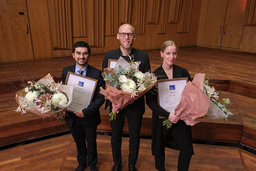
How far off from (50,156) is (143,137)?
1060 millimetres

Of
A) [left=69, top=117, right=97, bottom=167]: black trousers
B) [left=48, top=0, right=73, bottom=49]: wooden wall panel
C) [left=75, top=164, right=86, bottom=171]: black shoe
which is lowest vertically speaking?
[left=75, top=164, right=86, bottom=171]: black shoe

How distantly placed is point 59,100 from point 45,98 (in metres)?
0.09

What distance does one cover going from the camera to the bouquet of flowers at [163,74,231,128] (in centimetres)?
121

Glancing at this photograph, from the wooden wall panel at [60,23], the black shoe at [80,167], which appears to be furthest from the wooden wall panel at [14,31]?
the black shoe at [80,167]

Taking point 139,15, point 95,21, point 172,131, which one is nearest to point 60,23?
point 95,21

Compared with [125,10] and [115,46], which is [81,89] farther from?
[125,10]

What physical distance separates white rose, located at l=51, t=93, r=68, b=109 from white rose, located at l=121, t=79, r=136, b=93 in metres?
0.40

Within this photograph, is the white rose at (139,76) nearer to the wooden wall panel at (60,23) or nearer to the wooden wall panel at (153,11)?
the wooden wall panel at (60,23)

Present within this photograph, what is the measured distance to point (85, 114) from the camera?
1.46 meters

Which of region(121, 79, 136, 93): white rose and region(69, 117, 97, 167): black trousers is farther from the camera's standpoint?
region(69, 117, 97, 167): black trousers

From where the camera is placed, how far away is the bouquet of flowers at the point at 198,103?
1214 mm

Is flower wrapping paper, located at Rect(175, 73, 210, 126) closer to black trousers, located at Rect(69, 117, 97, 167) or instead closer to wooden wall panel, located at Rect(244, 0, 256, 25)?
black trousers, located at Rect(69, 117, 97, 167)

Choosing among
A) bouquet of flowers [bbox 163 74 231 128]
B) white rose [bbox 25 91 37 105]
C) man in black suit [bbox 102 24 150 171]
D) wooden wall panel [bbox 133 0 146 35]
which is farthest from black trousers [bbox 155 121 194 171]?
wooden wall panel [bbox 133 0 146 35]

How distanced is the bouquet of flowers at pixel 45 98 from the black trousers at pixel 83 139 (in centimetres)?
29
